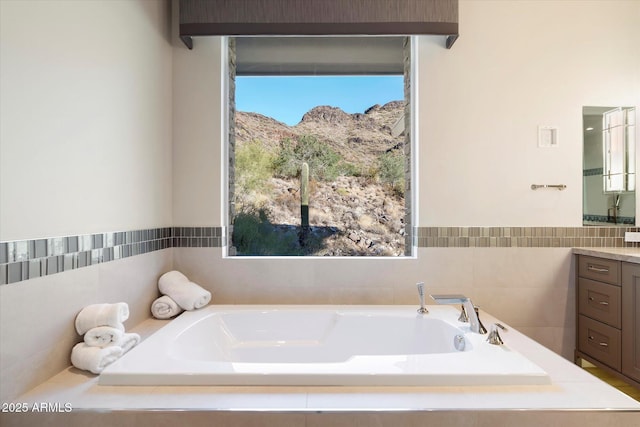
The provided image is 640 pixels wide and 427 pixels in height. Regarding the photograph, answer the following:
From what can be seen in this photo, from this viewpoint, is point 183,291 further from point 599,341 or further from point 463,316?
point 599,341

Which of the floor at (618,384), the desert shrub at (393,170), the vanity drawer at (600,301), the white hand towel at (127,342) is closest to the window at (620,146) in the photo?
the vanity drawer at (600,301)

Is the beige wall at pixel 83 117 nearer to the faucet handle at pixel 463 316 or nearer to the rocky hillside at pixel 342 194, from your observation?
the rocky hillside at pixel 342 194

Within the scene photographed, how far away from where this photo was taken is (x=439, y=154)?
2.48 meters

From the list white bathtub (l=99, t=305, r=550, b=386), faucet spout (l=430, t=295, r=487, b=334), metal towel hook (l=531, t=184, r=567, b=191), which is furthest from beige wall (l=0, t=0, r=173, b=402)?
metal towel hook (l=531, t=184, r=567, b=191)

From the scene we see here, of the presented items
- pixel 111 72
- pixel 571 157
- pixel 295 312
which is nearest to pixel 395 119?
pixel 571 157

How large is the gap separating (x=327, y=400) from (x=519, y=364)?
748 millimetres

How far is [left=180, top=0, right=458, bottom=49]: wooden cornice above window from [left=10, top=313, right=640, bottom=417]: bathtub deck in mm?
2006

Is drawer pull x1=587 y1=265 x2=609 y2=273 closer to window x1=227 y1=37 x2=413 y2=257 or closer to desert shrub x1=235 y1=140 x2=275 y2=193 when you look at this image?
window x1=227 y1=37 x2=413 y2=257

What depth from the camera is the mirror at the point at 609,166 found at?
2.51 metres

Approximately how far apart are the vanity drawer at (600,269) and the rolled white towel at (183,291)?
238cm

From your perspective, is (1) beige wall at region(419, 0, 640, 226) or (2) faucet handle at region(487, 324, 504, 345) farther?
(1) beige wall at region(419, 0, 640, 226)

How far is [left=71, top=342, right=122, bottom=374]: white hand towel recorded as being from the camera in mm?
1426

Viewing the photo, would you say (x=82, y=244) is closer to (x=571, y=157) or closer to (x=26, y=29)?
(x=26, y=29)

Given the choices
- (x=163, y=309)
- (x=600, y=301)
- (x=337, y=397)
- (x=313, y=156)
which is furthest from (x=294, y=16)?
(x=600, y=301)
